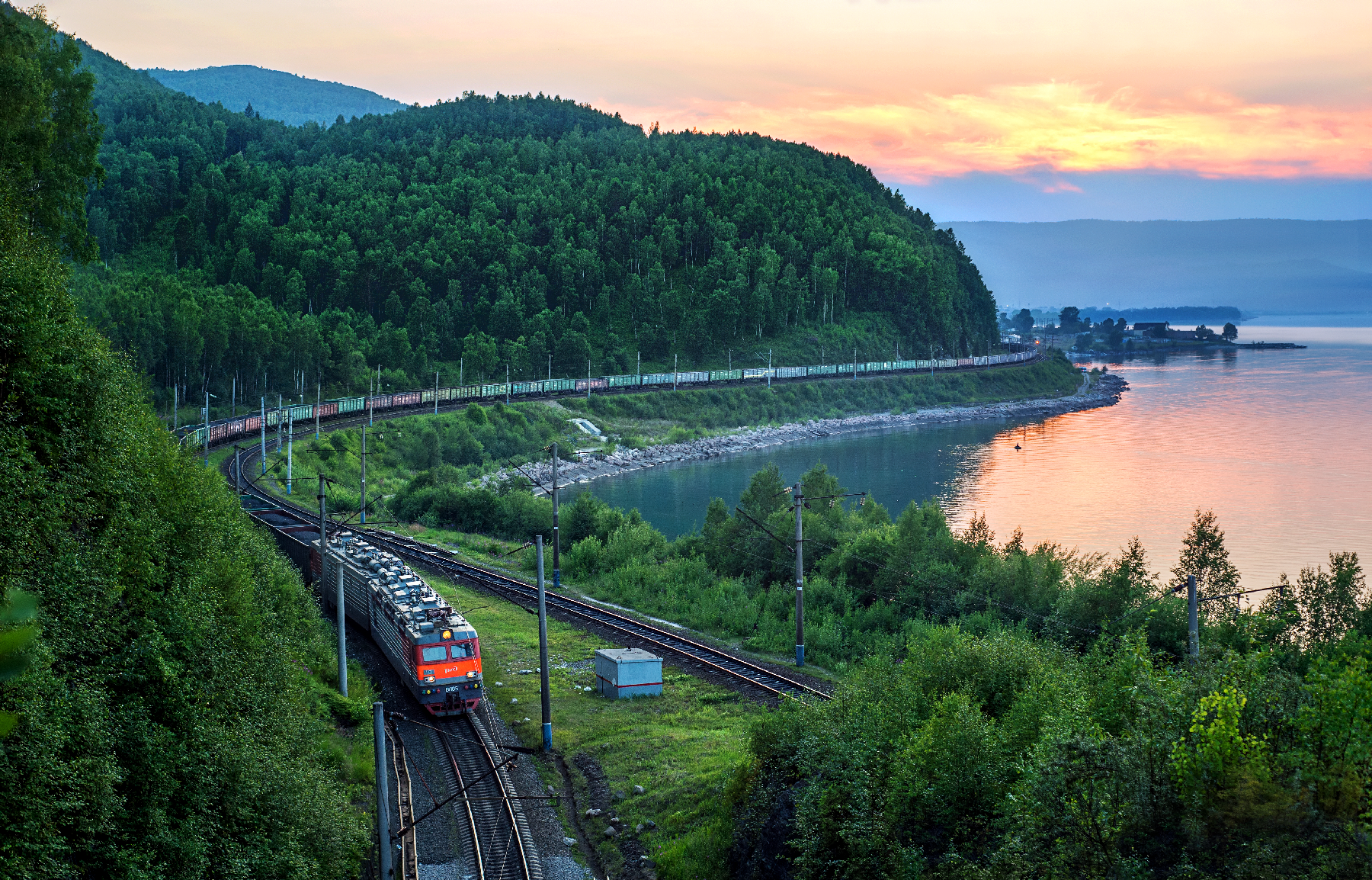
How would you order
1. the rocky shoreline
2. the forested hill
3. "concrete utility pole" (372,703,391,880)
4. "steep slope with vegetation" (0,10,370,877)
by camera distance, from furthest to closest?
the forested hill < the rocky shoreline < "concrete utility pole" (372,703,391,880) < "steep slope with vegetation" (0,10,370,877)

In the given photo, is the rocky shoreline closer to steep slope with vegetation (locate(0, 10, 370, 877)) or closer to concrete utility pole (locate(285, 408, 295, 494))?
concrete utility pole (locate(285, 408, 295, 494))

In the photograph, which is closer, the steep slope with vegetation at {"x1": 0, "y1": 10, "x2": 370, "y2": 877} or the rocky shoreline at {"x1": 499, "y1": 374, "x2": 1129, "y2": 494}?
the steep slope with vegetation at {"x1": 0, "y1": 10, "x2": 370, "y2": 877}

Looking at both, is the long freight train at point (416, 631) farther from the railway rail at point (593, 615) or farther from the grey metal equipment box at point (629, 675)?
the railway rail at point (593, 615)

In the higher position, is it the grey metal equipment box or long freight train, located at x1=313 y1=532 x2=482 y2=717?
long freight train, located at x1=313 y1=532 x2=482 y2=717

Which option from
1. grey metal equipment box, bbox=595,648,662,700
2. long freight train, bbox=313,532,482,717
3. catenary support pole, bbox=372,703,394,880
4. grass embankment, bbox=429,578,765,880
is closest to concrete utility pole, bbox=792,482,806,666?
grass embankment, bbox=429,578,765,880

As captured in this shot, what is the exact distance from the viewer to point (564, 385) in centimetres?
11038

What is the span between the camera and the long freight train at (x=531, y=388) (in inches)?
2847

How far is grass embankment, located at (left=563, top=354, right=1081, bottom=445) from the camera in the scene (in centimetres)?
10356

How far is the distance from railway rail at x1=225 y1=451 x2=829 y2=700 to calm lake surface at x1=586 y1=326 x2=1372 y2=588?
64.2ft

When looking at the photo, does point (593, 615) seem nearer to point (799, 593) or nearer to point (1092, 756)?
point (799, 593)

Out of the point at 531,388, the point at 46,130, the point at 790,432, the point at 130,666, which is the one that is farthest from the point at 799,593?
the point at 790,432

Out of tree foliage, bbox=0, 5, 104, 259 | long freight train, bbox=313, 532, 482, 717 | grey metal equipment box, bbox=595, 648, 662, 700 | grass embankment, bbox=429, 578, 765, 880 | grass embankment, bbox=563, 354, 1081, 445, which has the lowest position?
grass embankment, bbox=429, 578, 765, 880

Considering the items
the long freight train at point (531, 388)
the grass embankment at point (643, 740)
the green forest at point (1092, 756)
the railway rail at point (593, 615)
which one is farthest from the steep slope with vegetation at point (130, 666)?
the long freight train at point (531, 388)

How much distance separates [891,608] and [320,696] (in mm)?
17940
